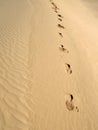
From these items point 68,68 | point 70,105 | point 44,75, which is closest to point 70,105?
point 70,105

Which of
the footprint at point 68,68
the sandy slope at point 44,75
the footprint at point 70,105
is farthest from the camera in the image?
the footprint at point 68,68

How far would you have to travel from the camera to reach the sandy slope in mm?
3496

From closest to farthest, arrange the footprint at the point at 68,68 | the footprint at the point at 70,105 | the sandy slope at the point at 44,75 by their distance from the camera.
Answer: the sandy slope at the point at 44,75 < the footprint at the point at 70,105 < the footprint at the point at 68,68

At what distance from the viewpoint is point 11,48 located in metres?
4.89

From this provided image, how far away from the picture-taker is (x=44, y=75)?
4.44m

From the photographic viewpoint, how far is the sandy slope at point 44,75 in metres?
3.50

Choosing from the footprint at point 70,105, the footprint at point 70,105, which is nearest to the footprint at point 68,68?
the footprint at point 70,105

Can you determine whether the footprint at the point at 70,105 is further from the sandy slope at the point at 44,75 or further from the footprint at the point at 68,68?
the footprint at the point at 68,68

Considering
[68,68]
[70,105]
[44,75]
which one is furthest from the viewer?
[68,68]

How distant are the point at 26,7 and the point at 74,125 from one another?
17.1ft

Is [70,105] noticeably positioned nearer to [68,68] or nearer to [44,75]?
[44,75]

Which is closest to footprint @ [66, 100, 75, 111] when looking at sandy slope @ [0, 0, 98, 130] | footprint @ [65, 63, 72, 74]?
sandy slope @ [0, 0, 98, 130]

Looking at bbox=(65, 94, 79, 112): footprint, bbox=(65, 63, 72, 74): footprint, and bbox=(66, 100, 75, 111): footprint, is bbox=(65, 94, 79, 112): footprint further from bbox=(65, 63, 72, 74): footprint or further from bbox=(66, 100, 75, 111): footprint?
bbox=(65, 63, 72, 74): footprint

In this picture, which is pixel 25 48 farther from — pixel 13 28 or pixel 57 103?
pixel 57 103
